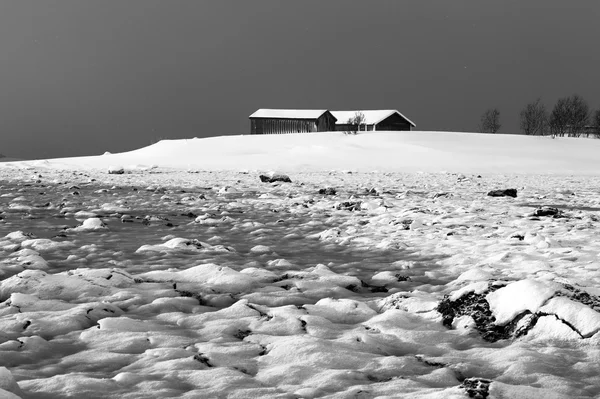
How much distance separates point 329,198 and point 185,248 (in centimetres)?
625

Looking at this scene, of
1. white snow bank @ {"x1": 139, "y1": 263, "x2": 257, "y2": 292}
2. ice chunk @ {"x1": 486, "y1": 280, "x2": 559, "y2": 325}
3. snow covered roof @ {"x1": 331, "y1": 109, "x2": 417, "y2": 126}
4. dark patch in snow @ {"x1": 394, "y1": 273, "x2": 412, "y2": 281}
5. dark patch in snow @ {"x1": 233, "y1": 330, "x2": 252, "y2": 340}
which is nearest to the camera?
dark patch in snow @ {"x1": 233, "y1": 330, "x2": 252, "y2": 340}

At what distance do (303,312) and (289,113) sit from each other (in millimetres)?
69536

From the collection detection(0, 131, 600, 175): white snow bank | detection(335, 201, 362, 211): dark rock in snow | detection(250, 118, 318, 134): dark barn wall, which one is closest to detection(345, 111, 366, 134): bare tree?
detection(250, 118, 318, 134): dark barn wall

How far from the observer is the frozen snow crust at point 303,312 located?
264cm

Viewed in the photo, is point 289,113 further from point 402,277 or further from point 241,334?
point 241,334

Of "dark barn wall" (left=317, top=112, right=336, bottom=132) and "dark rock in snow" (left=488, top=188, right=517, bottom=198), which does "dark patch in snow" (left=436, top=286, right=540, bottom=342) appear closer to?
"dark rock in snow" (left=488, top=188, right=517, bottom=198)

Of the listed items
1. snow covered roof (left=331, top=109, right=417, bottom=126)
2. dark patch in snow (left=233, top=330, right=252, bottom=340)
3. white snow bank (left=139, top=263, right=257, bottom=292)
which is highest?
snow covered roof (left=331, top=109, right=417, bottom=126)

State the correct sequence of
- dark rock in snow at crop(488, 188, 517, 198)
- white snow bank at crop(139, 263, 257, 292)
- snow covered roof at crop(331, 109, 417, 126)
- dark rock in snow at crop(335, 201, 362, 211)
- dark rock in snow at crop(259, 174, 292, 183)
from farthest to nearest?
snow covered roof at crop(331, 109, 417, 126) < dark rock in snow at crop(259, 174, 292, 183) < dark rock in snow at crop(488, 188, 517, 198) < dark rock in snow at crop(335, 201, 362, 211) < white snow bank at crop(139, 263, 257, 292)

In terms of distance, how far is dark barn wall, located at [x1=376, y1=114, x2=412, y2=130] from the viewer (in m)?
71.9

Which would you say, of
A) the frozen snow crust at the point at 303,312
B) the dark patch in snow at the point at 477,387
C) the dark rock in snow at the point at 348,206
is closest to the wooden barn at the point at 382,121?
the dark rock in snow at the point at 348,206

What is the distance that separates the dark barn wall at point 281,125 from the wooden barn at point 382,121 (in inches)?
280

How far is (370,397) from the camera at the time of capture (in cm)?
245

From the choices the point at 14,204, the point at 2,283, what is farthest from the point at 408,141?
the point at 2,283

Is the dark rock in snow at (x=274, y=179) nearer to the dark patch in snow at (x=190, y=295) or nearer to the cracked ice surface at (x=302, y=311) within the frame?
the cracked ice surface at (x=302, y=311)
